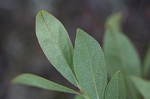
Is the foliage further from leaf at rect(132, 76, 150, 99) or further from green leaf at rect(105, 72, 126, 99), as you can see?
leaf at rect(132, 76, 150, 99)

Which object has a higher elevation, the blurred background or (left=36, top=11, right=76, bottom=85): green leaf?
the blurred background

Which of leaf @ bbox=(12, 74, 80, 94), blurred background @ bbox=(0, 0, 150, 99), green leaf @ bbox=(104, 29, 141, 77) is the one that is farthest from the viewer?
blurred background @ bbox=(0, 0, 150, 99)

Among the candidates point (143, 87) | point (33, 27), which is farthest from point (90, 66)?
point (33, 27)

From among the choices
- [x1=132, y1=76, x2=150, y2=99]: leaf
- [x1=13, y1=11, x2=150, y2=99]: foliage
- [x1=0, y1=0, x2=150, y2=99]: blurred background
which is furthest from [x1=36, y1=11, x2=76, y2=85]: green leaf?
[x1=0, y1=0, x2=150, y2=99]: blurred background

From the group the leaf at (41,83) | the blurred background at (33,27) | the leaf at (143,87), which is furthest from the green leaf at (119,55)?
the blurred background at (33,27)

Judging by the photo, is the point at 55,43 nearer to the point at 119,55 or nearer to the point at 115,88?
the point at 115,88
